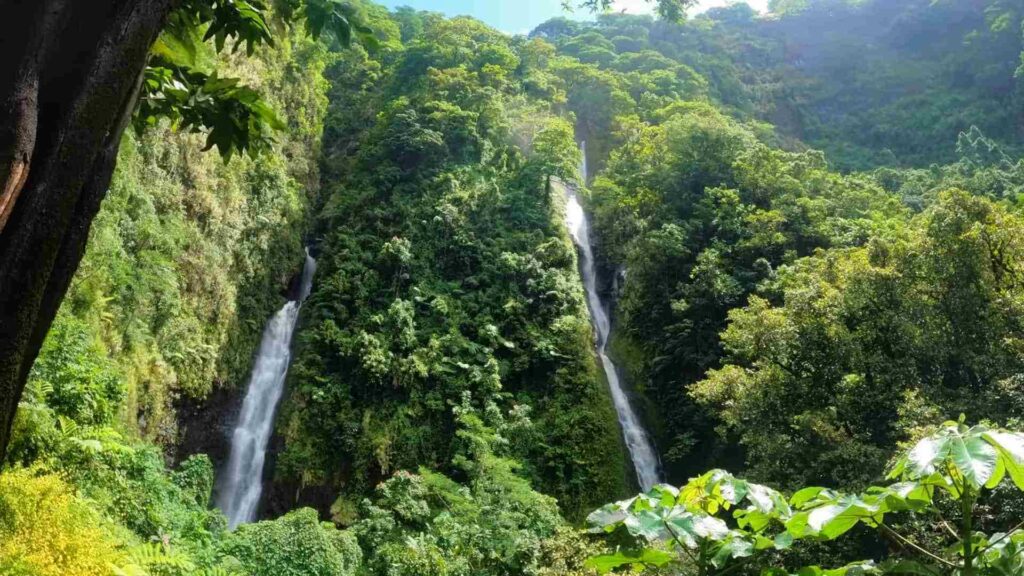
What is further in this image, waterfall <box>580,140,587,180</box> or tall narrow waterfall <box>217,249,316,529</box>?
waterfall <box>580,140,587,180</box>

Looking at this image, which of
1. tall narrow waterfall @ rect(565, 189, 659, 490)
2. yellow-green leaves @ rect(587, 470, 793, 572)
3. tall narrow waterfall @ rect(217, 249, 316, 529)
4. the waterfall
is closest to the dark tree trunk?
yellow-green leaves @ rect(587, 470, 793, 572)

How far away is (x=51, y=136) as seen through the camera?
1858mm

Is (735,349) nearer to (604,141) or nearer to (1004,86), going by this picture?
(604,141)

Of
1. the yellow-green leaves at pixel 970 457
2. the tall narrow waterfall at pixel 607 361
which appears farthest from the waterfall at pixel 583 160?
the yellow-green leaves at pixel 970 457

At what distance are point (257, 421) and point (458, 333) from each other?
6126 millimetres

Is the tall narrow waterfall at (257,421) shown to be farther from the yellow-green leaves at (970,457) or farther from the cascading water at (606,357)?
the yellow-green leaves at (970,457)

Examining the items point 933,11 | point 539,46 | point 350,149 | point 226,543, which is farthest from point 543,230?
point 933,11

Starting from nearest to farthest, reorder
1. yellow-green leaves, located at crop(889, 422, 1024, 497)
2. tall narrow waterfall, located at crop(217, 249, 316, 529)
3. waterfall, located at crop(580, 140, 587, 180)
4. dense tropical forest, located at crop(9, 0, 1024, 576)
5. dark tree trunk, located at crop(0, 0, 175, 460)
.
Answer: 1. yellow-green leaves, located at crop(889, 422, 1024, 497)
2. dark tree trunk, located at crop(0, 0, 175, 460)
3. dense tropical forest, located at crop(9, 0, 1024, 576)
4. tall narrow waterfall, located at crop(217, 249, 316, 529)
5. waterfall, located at crop(580, 140, 587, 180)

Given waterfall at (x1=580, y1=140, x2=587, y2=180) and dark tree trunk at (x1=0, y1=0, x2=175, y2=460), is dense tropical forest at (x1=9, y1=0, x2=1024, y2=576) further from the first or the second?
waterfall at (x1=580, y1=140, x2=587, y2=180)

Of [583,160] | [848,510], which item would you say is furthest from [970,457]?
[583,160]

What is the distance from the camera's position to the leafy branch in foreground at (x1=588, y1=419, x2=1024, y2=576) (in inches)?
60.9

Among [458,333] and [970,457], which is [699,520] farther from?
[458,333]

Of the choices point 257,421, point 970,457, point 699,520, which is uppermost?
point 970,457

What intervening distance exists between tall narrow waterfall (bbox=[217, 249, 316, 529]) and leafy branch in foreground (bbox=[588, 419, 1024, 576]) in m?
14.4
